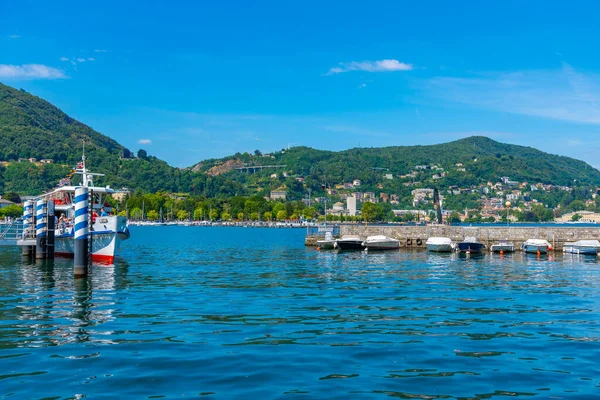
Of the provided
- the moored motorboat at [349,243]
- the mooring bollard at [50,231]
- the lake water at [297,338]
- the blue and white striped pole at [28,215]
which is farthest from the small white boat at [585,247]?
the blue and white striped pole at [28,215]

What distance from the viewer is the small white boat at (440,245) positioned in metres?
64.2

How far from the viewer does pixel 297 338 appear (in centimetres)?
1769

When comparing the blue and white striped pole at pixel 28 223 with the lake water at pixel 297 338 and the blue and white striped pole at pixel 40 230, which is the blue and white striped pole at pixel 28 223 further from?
the lake water at pixel 297 338

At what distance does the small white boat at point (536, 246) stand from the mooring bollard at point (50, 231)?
45.7 metres

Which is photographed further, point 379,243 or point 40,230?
point 379,243

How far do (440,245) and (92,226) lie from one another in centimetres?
3587

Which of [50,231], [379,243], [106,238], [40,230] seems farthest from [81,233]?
[379,243]

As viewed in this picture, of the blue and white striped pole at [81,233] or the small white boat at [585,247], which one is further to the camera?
the small white boat at [585,247]

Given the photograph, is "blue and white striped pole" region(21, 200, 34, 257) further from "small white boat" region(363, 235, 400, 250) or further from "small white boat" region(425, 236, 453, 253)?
"small white boat" region(425, 236, 453, 253)

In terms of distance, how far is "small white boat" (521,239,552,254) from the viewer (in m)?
62.3

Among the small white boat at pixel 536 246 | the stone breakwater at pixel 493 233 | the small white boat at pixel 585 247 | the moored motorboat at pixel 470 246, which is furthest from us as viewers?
the stone breakwater at pixel 493 233

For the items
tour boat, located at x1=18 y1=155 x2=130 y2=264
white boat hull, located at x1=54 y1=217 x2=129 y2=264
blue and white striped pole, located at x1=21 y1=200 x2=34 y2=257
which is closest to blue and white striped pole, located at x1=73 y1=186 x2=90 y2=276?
tour boat, located at x1=18 y1=155 x2=130 y2=264

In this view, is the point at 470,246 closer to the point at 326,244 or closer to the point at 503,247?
the point at 503,247

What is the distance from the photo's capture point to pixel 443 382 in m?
13.2
